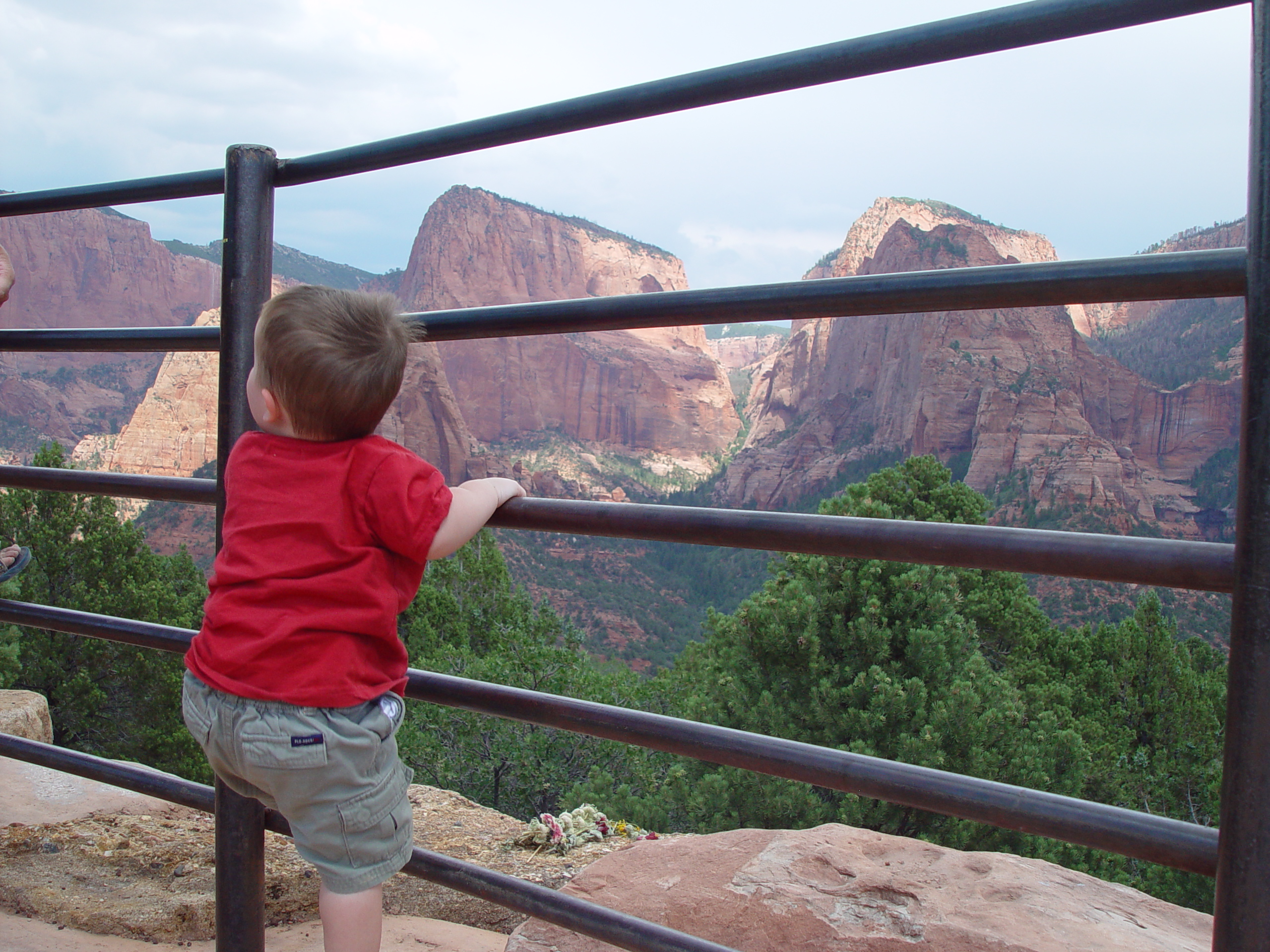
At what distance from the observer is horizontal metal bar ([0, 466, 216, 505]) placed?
1.21 meters

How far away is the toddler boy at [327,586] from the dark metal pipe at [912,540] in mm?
114

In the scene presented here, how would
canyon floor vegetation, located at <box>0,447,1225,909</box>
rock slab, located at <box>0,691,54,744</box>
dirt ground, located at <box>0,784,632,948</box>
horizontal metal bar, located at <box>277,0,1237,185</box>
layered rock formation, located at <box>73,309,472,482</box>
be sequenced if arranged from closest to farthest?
horizontal metal bar, located at <box>277,0,1237,185</box>, dirt ground, located at <box>0,784,632,948</box>, rock slab, located at <box>0,691,54,744</box>, canyon floor vegetation, located at <box>0,447,1225,909</box>, layered rock formation, located at <box>73,309,472,482</box>

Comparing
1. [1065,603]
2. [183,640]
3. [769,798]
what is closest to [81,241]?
[1065,603]

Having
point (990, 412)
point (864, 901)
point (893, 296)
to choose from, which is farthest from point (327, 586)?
point (990, 412)

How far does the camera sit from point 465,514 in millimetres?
945

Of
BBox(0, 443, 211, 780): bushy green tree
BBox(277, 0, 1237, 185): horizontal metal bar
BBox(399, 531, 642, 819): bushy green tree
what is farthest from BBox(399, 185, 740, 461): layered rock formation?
BBox(277, 0, 1237, 185): horizontal metal bar

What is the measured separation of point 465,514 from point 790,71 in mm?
549

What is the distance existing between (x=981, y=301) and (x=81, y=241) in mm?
87084

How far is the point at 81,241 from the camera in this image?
7269 cm

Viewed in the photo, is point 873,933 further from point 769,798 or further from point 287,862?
point 769,798

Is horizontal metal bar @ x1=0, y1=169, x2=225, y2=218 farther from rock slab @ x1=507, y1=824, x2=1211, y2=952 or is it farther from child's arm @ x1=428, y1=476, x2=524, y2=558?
rock slab @ x1=507, y1=824, x2=1211, y2=952

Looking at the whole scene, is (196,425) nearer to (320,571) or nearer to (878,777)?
(320,571)

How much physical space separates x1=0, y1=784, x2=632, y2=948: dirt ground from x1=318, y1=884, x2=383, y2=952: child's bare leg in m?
0.95

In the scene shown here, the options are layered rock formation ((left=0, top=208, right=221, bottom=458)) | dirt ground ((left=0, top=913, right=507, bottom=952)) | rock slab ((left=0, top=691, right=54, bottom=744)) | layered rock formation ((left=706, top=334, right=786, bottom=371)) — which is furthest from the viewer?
layered rock formation ((left=706, top=334, right=786, bottom=371))
